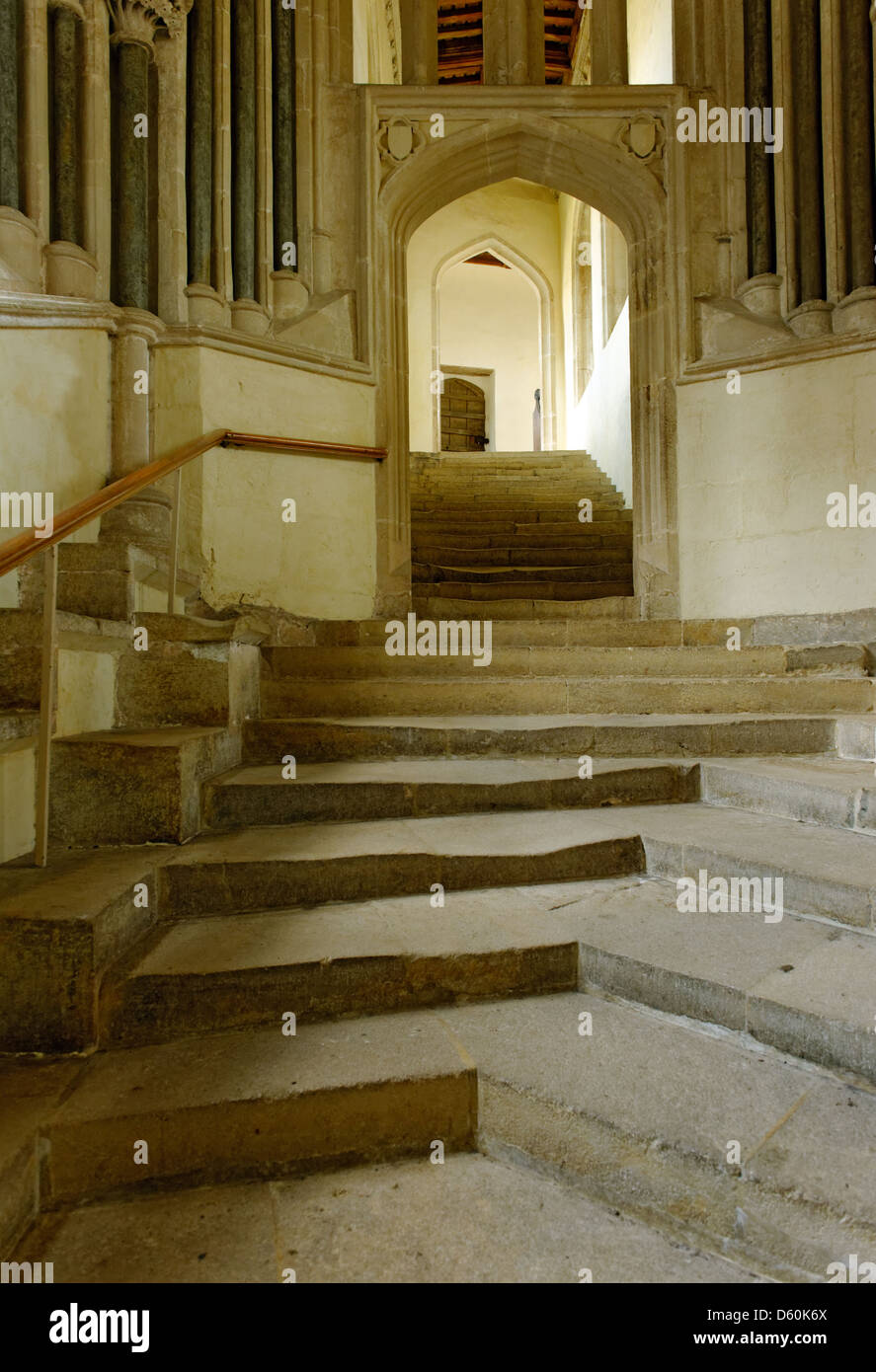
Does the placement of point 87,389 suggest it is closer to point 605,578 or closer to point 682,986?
point 605,578

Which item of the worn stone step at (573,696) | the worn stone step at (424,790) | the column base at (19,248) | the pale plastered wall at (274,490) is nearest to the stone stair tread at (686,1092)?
the worn stone step at (424,790)

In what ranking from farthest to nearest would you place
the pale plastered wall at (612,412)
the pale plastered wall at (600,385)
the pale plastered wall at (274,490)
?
the pale plastered wall at (600,385) → the pale plastered wall at (612,412) → the pale plastered wall at (274,490)

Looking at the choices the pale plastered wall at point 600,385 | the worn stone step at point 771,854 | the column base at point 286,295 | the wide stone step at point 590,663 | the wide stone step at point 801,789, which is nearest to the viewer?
the worn stone step at point 771,854

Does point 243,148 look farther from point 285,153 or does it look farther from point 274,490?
point 274,490

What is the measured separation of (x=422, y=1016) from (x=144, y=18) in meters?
5.71

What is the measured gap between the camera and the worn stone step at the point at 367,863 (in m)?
1.91

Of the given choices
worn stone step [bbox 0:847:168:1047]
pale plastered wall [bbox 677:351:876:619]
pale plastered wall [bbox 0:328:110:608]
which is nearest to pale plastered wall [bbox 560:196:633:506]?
pale plastered wall [bbox 677:351:876:619]

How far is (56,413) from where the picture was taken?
3.91 metres

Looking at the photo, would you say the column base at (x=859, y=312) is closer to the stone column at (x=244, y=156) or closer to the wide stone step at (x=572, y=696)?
the wide stone step at (x=572, y=696)

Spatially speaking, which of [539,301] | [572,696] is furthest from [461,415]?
[572,696]

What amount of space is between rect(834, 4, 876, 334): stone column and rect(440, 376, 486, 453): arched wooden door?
31.2 feet

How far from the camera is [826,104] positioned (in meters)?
4.95

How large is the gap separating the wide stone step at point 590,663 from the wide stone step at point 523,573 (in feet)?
5.67
